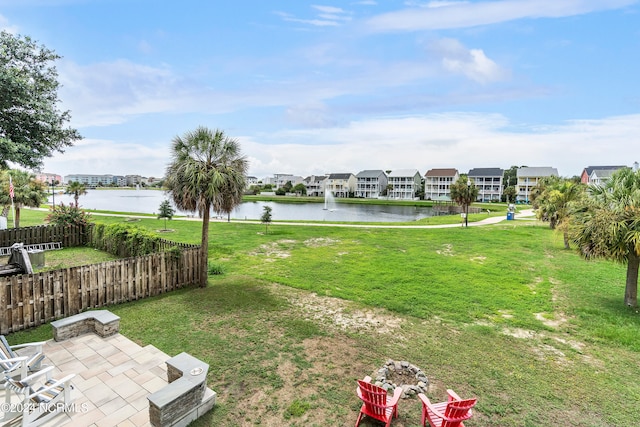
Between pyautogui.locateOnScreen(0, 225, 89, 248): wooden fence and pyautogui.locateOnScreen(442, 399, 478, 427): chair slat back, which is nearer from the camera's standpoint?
pyautogui.locateOnScreen(442, 399, 478, 427): chair slat back

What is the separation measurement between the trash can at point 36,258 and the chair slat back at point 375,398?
1405cm

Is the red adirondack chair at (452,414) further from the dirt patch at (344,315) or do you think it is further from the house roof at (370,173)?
the house roof at (370,173)

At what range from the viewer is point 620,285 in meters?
11.4

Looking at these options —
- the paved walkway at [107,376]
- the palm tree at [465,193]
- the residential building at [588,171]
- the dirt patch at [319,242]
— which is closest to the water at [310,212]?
the dirt patch at [319,242]

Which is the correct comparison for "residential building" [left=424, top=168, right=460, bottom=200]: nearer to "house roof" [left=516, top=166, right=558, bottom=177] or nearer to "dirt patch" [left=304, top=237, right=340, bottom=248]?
"house roof" [left=516, top=166, right=558, bottom=177]

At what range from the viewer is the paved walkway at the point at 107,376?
441 centimetres

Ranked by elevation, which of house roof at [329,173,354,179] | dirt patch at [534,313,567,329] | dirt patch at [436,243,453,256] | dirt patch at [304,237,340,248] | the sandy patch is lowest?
dirt patch at [534,313,567,329]

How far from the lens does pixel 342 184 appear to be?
111m

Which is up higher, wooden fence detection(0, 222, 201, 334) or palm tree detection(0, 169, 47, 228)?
palm tree detection(0, 169, 47, 228)

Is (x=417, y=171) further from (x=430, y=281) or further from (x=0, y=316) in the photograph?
(x=0, y=316)

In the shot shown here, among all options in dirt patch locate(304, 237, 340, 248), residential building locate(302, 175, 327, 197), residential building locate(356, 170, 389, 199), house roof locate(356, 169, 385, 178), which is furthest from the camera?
residential building locate(302, 175, 327, 197)

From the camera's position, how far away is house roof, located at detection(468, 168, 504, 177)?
289 ft

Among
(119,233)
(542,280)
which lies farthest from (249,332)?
(542,280)

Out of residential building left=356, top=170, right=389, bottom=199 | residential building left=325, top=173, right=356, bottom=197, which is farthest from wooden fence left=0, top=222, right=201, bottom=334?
residential building left=325, top=173, right=356, bottom=197
